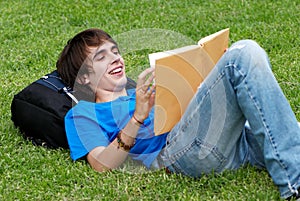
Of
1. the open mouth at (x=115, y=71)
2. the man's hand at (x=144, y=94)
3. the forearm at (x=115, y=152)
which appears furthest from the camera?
the open mouth at (x=115, y=71)

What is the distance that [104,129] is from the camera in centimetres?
338

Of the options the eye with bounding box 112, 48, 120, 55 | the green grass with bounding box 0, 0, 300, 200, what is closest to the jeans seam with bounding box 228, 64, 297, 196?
the green grass with bounding box 0, 0, 300, 200

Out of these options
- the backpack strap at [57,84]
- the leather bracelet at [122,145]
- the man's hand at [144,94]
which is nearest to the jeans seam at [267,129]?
the man's hand at [144,94]

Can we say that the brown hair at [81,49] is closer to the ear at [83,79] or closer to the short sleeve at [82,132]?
the ear at [83,79]

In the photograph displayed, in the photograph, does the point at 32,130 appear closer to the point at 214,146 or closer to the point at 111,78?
the point at 111,78

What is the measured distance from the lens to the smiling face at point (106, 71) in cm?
345

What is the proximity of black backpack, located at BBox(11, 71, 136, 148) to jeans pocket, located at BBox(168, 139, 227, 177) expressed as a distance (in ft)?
2.40

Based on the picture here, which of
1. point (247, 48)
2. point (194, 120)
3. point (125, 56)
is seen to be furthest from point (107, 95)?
point (125, 56)

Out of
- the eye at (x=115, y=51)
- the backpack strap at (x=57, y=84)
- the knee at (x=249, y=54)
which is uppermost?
the knee at (x=249, y=54)

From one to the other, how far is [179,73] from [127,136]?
0.43 meters

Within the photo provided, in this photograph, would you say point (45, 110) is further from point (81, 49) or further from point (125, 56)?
point (125, 56)

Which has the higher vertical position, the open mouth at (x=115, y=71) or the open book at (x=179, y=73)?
the open book at (x=179, y=73)

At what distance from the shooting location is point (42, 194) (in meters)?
3.21

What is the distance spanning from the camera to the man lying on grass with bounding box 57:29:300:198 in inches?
115
